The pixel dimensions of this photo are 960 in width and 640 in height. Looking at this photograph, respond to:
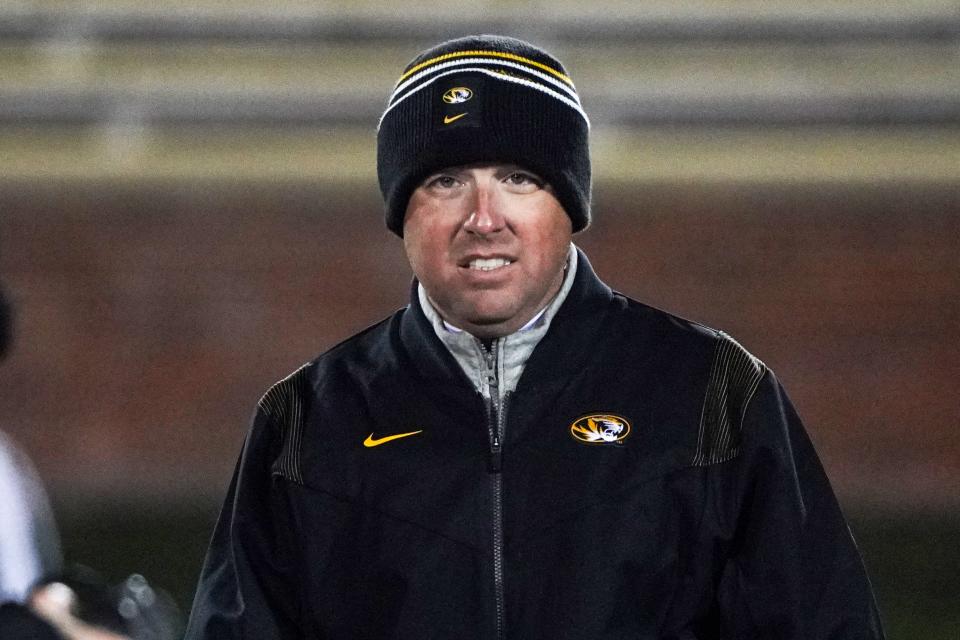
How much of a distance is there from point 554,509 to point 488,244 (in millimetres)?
335

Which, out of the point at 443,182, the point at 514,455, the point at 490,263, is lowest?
the point at 514,455

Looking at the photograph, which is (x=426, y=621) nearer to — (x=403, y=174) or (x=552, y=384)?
(x=552, y=384)

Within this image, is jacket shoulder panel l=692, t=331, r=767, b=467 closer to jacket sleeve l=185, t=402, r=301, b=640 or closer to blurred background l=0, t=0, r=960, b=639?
jacket sleeve l=185, t=402, r=301, b=640

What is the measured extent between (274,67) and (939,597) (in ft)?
13.7

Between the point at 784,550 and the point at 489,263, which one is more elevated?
Answer: the point at 489,263

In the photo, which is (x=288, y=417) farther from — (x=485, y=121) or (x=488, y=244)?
(x=485, y=121)

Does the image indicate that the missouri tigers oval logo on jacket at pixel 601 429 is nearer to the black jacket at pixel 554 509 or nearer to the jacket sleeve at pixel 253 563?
the black jacket at pixel 554 509

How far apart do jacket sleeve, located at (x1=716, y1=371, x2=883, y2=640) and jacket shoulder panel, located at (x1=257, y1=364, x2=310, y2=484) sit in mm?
544

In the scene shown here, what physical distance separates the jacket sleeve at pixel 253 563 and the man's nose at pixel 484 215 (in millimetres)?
370

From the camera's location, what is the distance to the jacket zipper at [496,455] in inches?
73.4

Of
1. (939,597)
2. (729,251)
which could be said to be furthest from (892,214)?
(939,597)

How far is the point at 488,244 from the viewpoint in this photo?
6.41 ft

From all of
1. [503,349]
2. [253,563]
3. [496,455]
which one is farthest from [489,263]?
[253,563]

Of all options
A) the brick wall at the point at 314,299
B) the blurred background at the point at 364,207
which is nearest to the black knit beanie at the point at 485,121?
the blurred background at the point at 364,207
